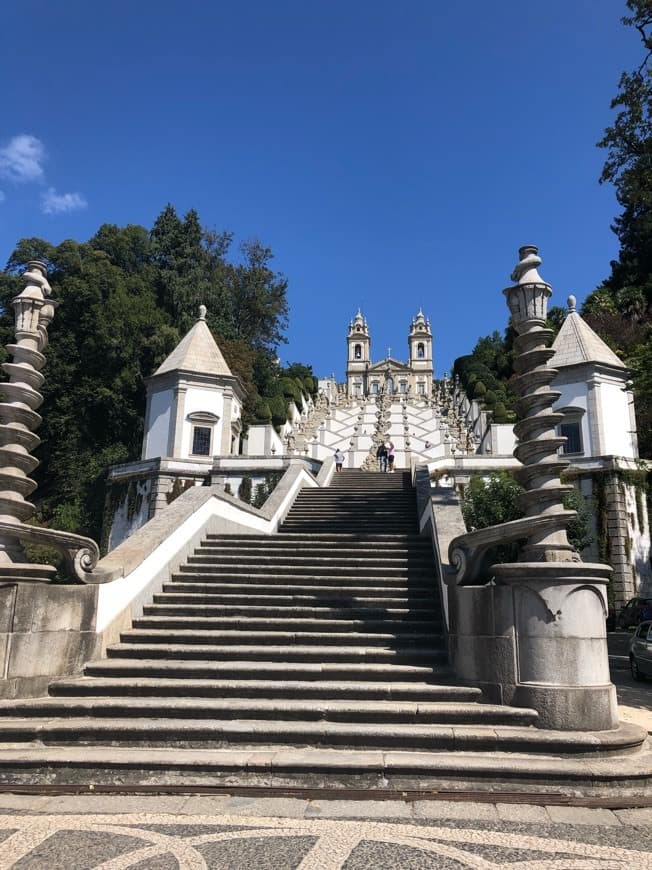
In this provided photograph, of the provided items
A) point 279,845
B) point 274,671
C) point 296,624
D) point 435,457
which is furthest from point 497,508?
point 435,457

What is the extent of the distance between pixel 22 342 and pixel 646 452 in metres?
25.8

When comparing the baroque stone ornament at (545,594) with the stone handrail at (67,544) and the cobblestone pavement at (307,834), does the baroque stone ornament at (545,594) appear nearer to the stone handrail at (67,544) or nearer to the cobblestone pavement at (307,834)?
the cobblestone pavement at (307,834)

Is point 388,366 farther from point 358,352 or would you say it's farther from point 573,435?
point 573,435

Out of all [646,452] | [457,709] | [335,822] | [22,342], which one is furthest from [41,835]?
[646,452]

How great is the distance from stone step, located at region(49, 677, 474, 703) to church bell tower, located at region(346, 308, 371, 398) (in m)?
102

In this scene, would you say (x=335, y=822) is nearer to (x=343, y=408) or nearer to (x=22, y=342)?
(x=22, y=342)

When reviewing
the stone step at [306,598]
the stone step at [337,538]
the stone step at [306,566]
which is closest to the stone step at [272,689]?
the stone step at [306,598]

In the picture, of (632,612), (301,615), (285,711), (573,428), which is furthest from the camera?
(573,428)

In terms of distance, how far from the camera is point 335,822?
4.23 m

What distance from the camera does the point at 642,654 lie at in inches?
453

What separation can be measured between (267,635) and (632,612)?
15.2m

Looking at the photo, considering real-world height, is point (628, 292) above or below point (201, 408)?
above

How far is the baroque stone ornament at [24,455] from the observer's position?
6.89 m

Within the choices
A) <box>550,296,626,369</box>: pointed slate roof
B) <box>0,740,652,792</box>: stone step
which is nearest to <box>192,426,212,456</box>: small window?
<box>550,296,626,369</box>: pointed slate roof
